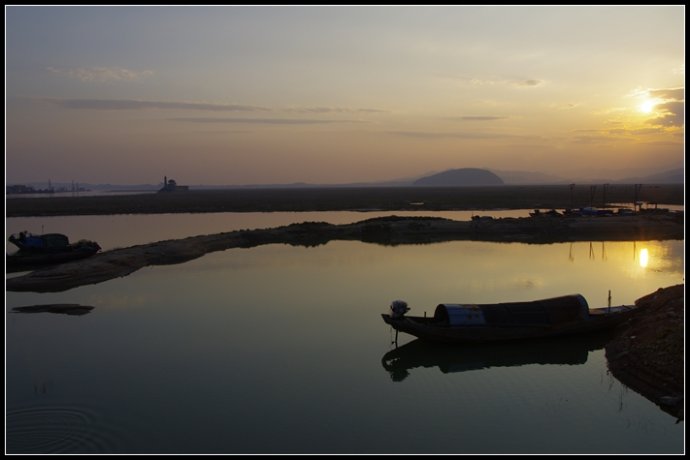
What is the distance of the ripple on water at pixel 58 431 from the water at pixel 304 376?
0.04 meters

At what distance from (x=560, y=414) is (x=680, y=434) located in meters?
2.25

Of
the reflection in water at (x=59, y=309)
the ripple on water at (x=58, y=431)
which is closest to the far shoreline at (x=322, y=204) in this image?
the reflection in water at (x=59, y=309)

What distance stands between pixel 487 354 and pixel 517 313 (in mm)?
1715

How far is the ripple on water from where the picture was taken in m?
10.9

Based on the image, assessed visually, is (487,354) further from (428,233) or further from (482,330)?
(428,233)

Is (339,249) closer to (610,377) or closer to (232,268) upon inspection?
(232,268)

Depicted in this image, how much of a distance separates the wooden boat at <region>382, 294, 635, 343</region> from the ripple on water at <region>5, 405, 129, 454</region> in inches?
338

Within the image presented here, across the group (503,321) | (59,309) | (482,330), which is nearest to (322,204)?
(59,309)

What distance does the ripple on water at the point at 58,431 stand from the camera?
10.9 metres

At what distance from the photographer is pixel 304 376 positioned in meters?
14.6

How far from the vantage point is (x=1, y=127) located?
9812 millimetres

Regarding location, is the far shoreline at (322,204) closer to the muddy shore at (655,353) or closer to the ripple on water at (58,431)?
the ripple on water at (58,431)

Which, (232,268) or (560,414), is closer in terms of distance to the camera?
(560,414)

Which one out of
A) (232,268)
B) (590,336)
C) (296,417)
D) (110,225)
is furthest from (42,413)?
(110,225)
